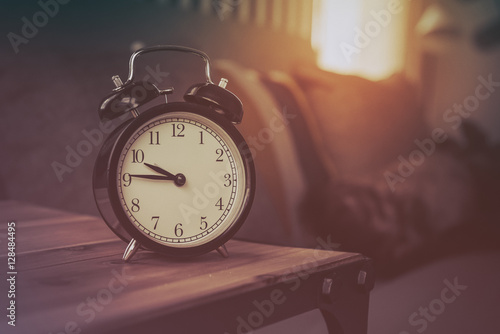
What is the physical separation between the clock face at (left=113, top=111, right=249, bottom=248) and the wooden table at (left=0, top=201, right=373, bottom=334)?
56 millimetres

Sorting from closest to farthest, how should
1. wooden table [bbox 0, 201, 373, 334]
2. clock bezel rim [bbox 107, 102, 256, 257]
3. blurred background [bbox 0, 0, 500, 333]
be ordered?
wooden table [bbox 0, 201, 373, 334] → clock bezel rim [bbox 107, 102, 256, 257] → blurred background [bbox 0, 0, 500, 333]

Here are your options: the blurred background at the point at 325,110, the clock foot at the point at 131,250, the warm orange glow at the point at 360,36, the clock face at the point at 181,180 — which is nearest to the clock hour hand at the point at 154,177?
the clock face at the point at 181,180

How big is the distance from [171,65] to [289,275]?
780mm

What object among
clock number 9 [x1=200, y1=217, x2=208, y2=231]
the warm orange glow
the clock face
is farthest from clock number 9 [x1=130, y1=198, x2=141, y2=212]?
the warm orange glow

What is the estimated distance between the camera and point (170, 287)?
2.23 ft

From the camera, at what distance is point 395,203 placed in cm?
130

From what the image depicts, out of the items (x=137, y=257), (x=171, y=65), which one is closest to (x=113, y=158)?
(x=137, y=257)

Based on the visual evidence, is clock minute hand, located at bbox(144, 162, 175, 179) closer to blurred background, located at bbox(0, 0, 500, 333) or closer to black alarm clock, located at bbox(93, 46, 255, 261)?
black alarm clock, located at bbox(93, 46, 255, 261)

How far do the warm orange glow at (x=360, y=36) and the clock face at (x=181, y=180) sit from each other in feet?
1.96

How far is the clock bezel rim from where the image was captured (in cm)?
82

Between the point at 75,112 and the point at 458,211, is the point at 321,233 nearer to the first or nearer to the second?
the point at 458,211

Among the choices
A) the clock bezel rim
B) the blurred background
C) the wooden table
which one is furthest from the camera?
the blurred background

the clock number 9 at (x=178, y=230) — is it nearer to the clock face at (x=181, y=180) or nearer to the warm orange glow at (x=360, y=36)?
the clock face at (x=181, y=180)

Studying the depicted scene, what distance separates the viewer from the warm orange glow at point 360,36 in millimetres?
1300
